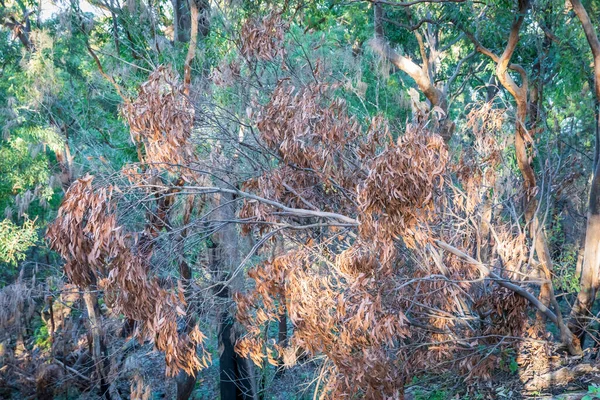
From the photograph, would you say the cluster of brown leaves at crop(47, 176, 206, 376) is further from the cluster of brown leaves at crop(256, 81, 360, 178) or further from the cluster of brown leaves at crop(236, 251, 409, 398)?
the cluster of brown leaves at crop(256, 81, 360, 178)

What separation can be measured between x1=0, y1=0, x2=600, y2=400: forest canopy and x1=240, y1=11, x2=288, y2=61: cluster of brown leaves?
3cm

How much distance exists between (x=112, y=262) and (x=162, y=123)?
1.53m

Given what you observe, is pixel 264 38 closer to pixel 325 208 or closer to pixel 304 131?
pixel 304 131

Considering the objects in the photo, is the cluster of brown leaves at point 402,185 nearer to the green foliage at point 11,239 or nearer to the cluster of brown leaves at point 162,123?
the cluster of brown leaves at point 162,123

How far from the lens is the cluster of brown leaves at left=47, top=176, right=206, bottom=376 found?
516cm

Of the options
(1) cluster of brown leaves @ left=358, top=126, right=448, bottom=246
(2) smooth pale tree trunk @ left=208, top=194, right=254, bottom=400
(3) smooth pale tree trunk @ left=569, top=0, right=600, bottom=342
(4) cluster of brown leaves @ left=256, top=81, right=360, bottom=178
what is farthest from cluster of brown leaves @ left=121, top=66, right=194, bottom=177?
(3) smooth pale tree trunk @ left=569, top=0, right=600, bottom=342

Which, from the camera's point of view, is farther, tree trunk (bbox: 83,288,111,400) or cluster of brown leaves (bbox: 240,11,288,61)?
tree trunk (bbox: 83,288,111,400)

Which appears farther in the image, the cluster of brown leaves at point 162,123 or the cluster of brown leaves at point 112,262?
the cluster of brown leaves at point 162,123

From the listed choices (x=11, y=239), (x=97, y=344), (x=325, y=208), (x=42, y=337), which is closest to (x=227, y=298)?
(x=325, y=208)

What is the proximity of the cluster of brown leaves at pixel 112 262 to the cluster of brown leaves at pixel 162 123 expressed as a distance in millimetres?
838

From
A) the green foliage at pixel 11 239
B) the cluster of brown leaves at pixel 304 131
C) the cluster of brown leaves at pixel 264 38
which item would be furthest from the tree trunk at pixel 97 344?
the cluster of brown leaves at pixel 304 131

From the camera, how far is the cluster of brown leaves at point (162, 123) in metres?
6.14

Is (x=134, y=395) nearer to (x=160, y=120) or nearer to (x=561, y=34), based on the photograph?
(x=160, y=120)

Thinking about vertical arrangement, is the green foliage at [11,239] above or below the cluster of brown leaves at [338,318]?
above
